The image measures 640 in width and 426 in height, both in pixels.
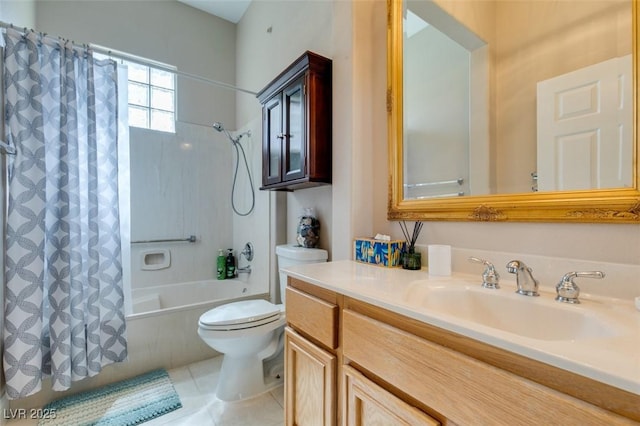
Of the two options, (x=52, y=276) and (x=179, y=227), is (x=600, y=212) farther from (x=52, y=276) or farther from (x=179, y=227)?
(x=179, y=227)

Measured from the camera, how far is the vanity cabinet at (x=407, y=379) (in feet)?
1.48

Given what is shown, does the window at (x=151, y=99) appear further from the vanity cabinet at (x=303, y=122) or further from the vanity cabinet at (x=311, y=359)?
the vanity cabinet at (x=311, y=359)

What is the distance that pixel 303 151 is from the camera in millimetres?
1498

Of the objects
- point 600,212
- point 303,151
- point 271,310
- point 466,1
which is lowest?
point 271,310

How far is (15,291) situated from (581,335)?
2191 millimetres

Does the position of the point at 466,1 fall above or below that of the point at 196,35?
below

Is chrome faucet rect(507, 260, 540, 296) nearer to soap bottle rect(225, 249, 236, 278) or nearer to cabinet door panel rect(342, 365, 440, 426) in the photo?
cabinet door panel rect(342, 365, 440, 426)

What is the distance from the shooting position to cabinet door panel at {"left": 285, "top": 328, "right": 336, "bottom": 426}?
0.92 metres

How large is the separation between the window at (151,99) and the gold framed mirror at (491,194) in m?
2.25

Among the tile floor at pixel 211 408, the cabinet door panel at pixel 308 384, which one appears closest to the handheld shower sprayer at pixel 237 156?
the tile floor at pixel 211 408

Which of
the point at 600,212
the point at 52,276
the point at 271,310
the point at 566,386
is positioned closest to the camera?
the point at 566,386

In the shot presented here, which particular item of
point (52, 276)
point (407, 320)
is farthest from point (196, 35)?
point (407, 320)

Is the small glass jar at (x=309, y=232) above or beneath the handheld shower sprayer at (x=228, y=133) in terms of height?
beneath

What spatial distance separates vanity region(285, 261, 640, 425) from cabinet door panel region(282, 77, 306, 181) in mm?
642
